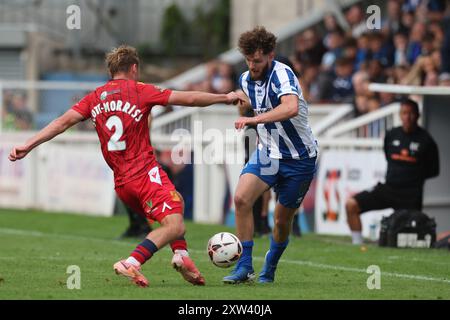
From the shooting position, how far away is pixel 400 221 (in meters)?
14.8

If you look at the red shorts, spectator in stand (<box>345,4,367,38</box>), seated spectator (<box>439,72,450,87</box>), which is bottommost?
the red shorts

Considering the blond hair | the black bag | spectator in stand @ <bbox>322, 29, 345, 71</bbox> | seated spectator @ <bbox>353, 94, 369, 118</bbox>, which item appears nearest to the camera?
the blond hair

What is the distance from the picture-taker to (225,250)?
10.4 metres

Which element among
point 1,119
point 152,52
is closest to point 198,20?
point 152,52

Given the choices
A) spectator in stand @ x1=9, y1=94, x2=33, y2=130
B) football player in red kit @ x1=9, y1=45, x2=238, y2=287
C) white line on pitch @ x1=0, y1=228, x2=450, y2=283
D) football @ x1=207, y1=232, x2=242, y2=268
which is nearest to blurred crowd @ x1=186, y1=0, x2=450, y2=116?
spectator in stand @ x1=9, y1=94, x2=33, y2=130

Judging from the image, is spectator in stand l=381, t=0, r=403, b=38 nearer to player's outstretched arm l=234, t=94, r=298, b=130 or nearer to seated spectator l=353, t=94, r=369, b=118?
seated spectator l=353, t=94, r=369, b=118

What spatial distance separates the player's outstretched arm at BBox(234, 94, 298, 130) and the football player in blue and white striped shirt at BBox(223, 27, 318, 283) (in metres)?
0.03

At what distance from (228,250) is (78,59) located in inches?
877

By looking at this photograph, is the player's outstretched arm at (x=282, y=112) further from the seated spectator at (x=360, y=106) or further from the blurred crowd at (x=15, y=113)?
the blurred crowd at (x=15, y=113)

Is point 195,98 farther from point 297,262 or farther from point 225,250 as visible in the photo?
point 297,262

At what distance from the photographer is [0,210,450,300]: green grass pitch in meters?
9.68

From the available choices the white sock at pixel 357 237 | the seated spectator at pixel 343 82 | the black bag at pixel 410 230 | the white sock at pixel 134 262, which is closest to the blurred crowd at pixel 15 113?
the seated spectator at pixel 343 82

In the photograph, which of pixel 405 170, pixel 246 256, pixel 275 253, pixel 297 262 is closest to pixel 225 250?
pixel 246 256
